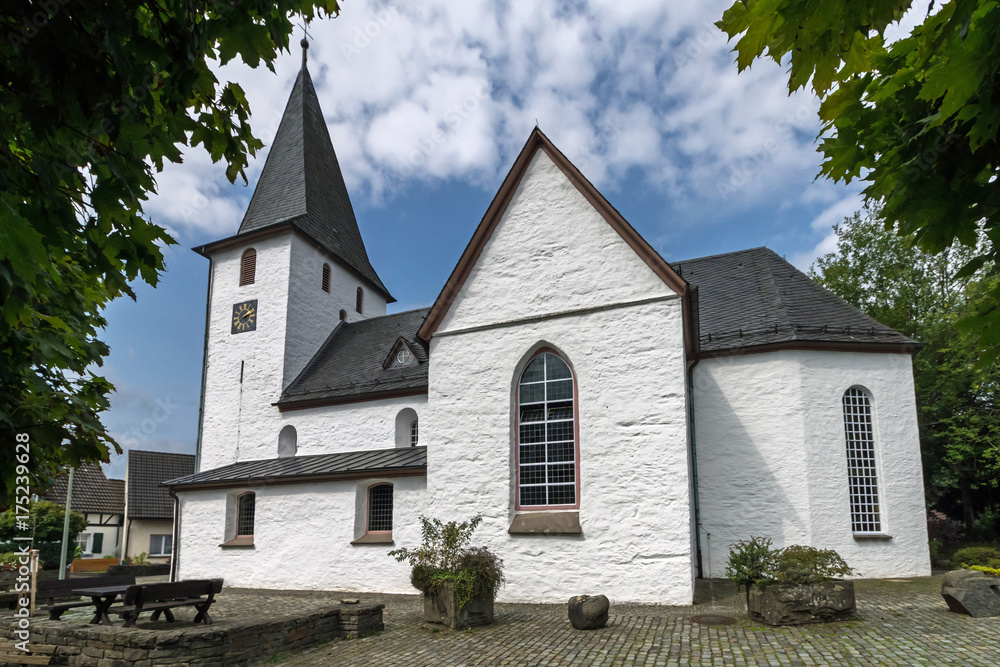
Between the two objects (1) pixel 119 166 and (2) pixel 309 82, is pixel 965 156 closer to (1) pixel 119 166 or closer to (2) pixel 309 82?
(1) pixel 119 166

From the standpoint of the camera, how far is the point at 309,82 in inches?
1233

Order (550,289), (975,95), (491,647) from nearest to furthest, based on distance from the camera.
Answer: (975,95) → (491,647) → (550,289)

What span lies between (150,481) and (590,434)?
1123 inches

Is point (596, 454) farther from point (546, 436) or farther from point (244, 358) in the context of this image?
point (244, 358)

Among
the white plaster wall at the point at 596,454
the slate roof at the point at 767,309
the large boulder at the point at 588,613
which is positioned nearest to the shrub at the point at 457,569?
the large boulder at the point at 588,613

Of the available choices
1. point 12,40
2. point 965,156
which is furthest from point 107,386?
point 965,156

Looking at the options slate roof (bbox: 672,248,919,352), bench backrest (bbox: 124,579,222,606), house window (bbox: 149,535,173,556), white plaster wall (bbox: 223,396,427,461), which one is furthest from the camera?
house window (bbox: 149,535,173,556)

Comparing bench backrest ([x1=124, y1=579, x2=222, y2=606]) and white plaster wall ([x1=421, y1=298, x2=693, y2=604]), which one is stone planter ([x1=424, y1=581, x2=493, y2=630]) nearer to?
A: white plaster wall ([x1=421, y1=298, x2=693, y2=604])

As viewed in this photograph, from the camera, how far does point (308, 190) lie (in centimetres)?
2708

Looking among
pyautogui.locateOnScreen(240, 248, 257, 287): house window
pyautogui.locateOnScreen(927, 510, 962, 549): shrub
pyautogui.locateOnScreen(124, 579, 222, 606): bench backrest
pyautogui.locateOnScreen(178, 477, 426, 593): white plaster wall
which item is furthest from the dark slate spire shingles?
pyautogui.locateOnScreen(927, 510, 962, 549): shrub

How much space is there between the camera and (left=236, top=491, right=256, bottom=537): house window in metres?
19.7

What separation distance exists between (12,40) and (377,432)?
18224 mm

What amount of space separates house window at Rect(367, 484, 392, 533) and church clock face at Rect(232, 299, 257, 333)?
9.89 meters

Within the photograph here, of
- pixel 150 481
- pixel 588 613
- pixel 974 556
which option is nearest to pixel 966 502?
pixel 974 556
